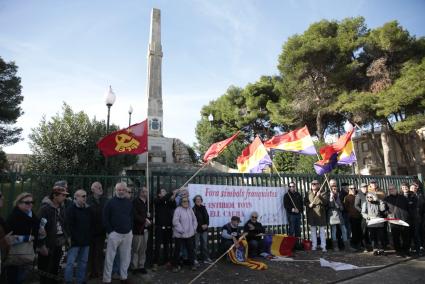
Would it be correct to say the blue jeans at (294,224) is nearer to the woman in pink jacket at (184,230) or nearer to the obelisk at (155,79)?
the woman in pink jacket at (184,230)

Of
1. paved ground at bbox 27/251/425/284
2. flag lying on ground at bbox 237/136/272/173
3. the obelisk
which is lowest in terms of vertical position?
paved ground at bbox 27/251/425/284

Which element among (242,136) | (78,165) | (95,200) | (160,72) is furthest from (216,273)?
(242,136)

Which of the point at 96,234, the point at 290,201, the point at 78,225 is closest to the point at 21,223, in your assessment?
the point at 78,225

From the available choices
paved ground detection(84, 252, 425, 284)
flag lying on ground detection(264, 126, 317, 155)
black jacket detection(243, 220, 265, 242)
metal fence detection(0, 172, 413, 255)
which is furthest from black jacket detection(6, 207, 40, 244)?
flag lying on ground detection(264, 126, 317, 155)

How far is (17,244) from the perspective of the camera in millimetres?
4301

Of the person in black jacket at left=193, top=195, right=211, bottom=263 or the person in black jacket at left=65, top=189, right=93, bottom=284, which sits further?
the person in black jacket at left=193, top=195, right=211, bottom=263

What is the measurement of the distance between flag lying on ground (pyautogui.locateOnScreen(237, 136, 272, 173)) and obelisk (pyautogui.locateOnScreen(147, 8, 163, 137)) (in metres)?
18.0

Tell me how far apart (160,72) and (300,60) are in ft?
40.4

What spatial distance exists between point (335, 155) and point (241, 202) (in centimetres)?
329

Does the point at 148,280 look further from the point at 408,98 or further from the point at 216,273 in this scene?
the point at 408,98

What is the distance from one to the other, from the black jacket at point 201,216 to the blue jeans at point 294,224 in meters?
2.74

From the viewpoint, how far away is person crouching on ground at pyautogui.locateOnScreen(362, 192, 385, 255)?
25.9 feet

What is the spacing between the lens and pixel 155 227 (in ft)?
21.0

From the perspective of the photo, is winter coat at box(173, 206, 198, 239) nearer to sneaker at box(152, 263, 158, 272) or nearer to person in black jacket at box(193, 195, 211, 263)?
person in black jacket at box(193, 195, 211, 263)
